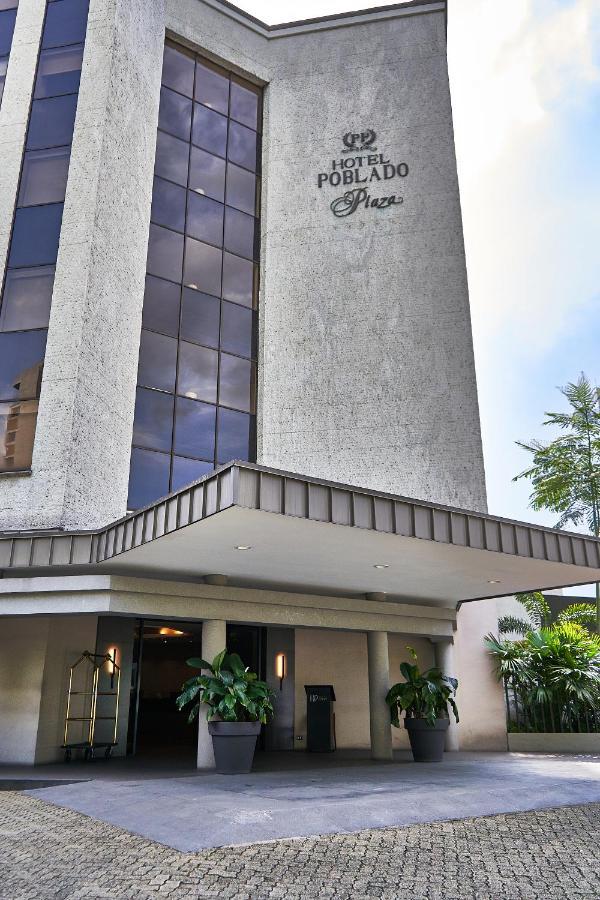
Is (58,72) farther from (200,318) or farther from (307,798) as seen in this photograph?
(307,798)

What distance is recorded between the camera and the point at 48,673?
14711 mm

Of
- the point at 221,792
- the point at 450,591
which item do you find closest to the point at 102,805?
the point at 221,792

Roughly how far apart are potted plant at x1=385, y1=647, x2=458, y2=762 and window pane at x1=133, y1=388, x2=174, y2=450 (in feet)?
Result: 25.6

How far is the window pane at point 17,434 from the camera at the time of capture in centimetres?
1477

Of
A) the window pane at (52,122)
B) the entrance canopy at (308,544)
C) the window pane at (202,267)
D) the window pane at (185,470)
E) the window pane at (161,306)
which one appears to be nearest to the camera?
the entrance canopy at (308,544)

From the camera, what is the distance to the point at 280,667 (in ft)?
61.3

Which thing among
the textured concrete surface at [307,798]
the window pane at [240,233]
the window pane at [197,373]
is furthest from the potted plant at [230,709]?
the window pane at [240,233]

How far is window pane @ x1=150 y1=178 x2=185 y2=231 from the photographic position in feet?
63.9

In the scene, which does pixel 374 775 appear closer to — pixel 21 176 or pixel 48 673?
pixel 48 673

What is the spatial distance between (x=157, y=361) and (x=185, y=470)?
9.45 feet

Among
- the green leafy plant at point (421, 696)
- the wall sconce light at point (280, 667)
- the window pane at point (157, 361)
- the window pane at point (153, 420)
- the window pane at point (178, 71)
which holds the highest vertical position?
the window pane at point (178, 71)

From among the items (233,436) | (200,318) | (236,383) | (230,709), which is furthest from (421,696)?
(200,318)

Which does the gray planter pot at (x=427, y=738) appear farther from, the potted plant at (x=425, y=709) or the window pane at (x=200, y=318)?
the window pane at (x=200, y=318)

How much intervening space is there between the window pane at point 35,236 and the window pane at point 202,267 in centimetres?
393
